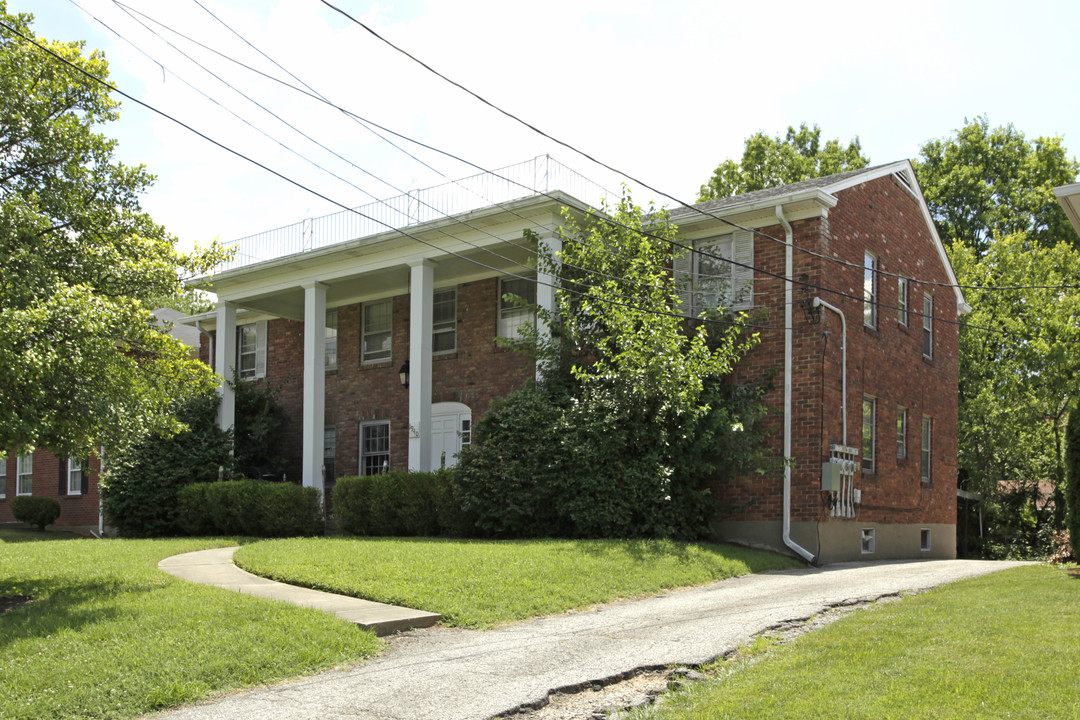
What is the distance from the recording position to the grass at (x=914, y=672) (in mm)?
5727

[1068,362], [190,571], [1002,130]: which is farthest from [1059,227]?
[190,571]

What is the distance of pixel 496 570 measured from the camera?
1145cm

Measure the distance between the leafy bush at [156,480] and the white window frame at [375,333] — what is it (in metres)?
3.91

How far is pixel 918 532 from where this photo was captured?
2023 centimetres

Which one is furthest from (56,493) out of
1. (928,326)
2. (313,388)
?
(928,326)

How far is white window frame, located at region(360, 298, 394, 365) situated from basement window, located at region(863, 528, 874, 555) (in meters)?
10.9

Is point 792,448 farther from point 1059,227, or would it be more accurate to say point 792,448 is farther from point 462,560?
point 1059,227

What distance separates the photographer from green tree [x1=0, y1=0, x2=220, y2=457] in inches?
350

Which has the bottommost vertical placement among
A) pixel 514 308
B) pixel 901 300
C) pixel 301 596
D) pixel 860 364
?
pixel 301 596

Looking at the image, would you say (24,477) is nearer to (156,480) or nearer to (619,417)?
(156,480)

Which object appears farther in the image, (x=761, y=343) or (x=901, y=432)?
(x=901, y=432)

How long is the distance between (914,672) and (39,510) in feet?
90.9

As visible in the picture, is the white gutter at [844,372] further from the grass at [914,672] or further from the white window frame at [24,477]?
the white window frame at [24,477]

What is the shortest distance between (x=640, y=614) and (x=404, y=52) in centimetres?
671
